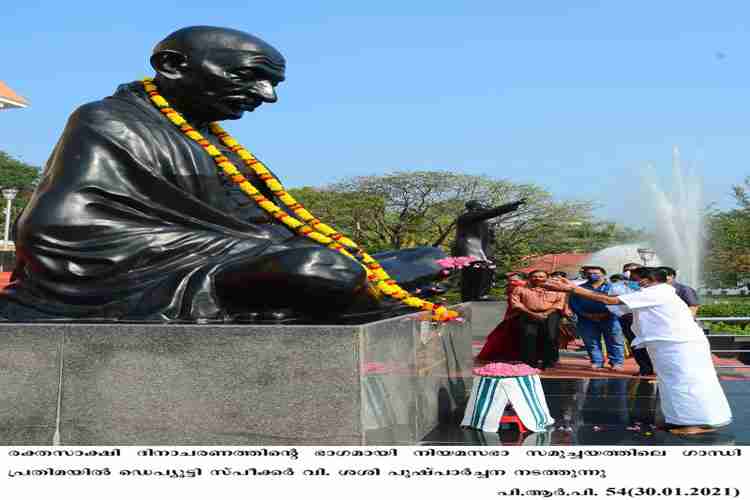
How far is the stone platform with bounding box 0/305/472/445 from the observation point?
10.4ft

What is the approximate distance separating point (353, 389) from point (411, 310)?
3.72ft

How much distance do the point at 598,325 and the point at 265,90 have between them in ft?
20.4

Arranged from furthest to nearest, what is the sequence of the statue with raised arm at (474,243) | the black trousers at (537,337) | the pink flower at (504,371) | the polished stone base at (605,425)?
the statue with raised arm at (474,243), the black trousers at (537,337), the pink flower at (504,371), the polished stone base at (605,425)

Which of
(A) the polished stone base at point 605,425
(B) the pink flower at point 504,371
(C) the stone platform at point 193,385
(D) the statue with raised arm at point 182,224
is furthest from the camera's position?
(B) the pink flower at point 504,371

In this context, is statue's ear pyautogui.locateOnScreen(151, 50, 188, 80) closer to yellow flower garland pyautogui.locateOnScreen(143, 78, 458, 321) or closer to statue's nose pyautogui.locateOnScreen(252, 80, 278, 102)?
yellow flower garland pyautogui.locateOnScreen(143, 78, 458, 321)

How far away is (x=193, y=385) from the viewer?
3238 mm

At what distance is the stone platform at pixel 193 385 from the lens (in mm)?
3166

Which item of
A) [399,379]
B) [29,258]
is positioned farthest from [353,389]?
[29,258]

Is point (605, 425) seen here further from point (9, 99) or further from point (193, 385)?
point (9, 99)

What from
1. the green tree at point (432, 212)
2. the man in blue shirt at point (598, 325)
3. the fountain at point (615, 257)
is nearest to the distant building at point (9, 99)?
the green tree at point (432, 212)

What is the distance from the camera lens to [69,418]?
3.29 m

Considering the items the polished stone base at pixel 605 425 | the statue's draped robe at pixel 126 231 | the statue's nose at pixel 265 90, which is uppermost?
the statue's nose at pixel 265 90

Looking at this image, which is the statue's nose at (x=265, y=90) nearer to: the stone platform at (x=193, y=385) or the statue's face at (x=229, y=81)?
the statue's face at (x=229, y=81)
